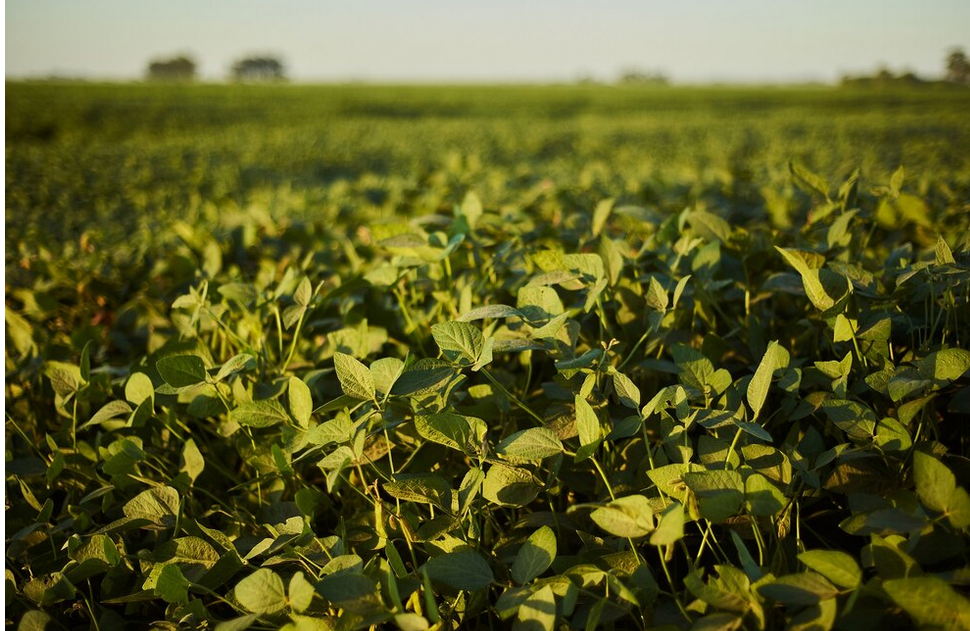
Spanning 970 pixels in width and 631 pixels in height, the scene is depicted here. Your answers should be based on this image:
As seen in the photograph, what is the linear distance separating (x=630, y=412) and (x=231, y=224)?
155 cm

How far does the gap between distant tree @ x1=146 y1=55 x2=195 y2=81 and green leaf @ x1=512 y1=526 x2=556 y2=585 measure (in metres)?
42.8

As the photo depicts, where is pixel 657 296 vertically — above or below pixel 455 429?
above

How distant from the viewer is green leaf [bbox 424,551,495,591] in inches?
27.4

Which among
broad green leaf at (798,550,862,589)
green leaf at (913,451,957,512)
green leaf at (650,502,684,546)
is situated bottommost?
broad green leaf at (798,550,862,589)

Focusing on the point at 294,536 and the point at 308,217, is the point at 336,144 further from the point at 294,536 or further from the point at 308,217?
the point at 294,536

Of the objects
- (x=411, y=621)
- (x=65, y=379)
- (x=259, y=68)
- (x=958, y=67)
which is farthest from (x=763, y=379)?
(x=259, y=68)

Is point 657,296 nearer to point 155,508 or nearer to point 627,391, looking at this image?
point 627,391

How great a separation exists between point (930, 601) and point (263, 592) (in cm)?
65

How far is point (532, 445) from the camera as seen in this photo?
2.48 feet

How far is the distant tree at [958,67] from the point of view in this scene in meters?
1.56

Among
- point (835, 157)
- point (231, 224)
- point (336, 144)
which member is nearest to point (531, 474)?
point (231, 224)

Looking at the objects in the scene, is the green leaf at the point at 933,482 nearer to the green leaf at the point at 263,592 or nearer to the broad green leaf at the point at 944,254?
the broad green leaf at the point at 944,254

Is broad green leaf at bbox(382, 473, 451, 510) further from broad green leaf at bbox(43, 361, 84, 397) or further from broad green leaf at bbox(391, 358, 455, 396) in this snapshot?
broad green leaf at bbox(43, 361, 84, 397)

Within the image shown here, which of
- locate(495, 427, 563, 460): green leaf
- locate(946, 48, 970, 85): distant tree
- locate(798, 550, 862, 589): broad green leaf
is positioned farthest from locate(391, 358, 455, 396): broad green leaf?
locate(946, 48, 970, 85): distant tree
